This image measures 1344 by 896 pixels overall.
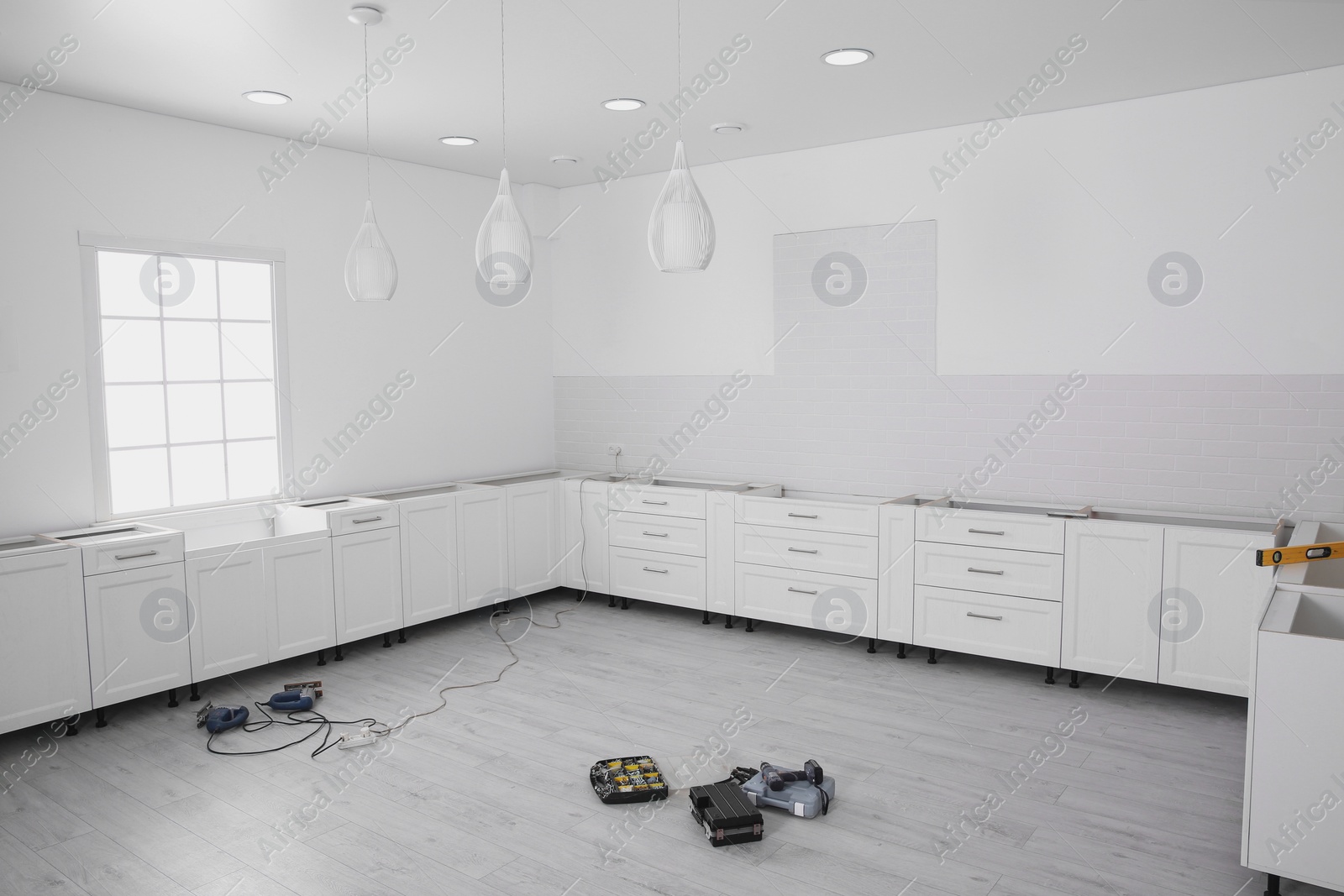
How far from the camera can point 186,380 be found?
4852 mm

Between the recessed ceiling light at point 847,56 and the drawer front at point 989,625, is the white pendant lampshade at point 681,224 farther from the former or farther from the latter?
the drawer front at point 989,625

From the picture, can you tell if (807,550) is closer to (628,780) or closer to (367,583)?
(628,780)

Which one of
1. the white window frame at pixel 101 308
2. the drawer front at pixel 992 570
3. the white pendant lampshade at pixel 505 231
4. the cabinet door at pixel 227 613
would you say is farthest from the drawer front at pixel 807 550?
the white window frame at pixel 101 308

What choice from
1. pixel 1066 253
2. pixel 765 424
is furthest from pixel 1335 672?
pixel 765 424

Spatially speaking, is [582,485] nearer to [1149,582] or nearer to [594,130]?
[594,130]

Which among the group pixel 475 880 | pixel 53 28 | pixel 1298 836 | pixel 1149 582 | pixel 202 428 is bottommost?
pixel 475 880

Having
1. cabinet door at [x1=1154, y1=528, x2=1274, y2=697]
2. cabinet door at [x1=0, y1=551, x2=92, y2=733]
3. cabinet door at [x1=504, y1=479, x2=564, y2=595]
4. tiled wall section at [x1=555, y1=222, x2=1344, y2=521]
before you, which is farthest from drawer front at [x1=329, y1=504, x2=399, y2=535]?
cabinet door at [x1=1154, y1=528, x2=1274, y2=697]

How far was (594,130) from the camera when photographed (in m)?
5.18

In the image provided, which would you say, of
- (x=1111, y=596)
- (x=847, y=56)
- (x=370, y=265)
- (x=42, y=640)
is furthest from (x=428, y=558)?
(x=1111, y=596)

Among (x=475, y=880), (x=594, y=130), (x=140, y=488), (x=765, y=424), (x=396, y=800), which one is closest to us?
(x=475, y=880)

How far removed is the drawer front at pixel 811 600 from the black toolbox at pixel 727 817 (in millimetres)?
2046

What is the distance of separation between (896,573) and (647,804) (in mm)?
2167

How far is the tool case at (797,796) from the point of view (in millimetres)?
3160

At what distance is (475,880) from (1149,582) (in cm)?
324
